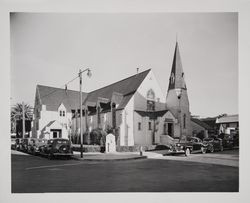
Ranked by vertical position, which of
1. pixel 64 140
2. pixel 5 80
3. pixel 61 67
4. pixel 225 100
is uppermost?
pixel 61 67

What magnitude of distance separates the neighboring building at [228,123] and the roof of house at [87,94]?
269cm

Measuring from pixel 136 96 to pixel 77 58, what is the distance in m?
4.04

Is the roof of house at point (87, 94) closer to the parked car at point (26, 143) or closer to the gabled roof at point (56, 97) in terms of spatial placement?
the gabled roof at point (56, 97)

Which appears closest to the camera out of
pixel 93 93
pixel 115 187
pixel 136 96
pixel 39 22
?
pixel 115 187

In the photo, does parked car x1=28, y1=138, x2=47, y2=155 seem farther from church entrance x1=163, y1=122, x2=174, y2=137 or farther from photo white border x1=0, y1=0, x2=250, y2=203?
church entrance x1=163, y1=122, x2=174, y2=137

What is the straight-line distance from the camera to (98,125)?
999cm

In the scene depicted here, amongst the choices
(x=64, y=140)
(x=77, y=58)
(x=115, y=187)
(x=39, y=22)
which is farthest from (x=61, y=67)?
(x=115, y=187)

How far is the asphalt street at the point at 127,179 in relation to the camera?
5.20 m

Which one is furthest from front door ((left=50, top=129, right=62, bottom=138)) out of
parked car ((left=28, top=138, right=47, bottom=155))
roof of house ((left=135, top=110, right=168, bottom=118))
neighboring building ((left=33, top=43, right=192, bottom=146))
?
roof of house ((left=135, top=110, right=168, bottom=118))

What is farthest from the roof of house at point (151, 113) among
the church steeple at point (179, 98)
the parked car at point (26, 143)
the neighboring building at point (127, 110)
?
the parked car at point (26, 143)

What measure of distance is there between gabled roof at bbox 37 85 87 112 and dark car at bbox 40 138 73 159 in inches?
49.3

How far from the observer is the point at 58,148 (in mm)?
8188

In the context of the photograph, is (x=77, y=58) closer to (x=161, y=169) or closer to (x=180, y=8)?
(x=180, y=8)

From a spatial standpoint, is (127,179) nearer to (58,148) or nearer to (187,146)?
(58,148)
